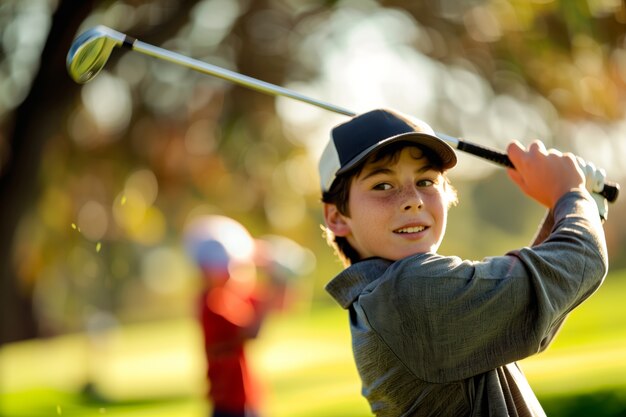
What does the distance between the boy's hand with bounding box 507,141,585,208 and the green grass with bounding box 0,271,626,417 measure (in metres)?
3.52

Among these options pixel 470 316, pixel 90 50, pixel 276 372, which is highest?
pixel 90 50

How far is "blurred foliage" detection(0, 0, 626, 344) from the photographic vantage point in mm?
8805

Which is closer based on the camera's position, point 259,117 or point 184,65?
point 184,65

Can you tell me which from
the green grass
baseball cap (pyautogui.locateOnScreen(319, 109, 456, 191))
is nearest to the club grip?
baseball cap (pyautogui.locateOnScreen(319, 109, 456, 191))

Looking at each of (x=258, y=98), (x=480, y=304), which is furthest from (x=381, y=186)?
(x=258, y=98)

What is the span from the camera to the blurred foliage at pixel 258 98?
880 centimetres

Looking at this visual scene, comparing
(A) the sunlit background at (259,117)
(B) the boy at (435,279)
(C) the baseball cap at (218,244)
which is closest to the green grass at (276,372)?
(A) the sunlit background at (259,117)

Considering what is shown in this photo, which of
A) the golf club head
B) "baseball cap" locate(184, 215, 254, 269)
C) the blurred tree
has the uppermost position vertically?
the blurred tree

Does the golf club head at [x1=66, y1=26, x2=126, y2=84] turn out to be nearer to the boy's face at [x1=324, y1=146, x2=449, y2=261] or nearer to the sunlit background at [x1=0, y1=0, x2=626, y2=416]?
the boy's face at [x1=324, y1=146, x2=449, y2=261]

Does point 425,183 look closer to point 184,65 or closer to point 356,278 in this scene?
point 356,278

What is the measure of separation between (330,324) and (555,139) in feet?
65.4

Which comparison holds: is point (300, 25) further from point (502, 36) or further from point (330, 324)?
point (330, 324)

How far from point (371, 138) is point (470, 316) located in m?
0.51

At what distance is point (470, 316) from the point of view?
2.02 metres
